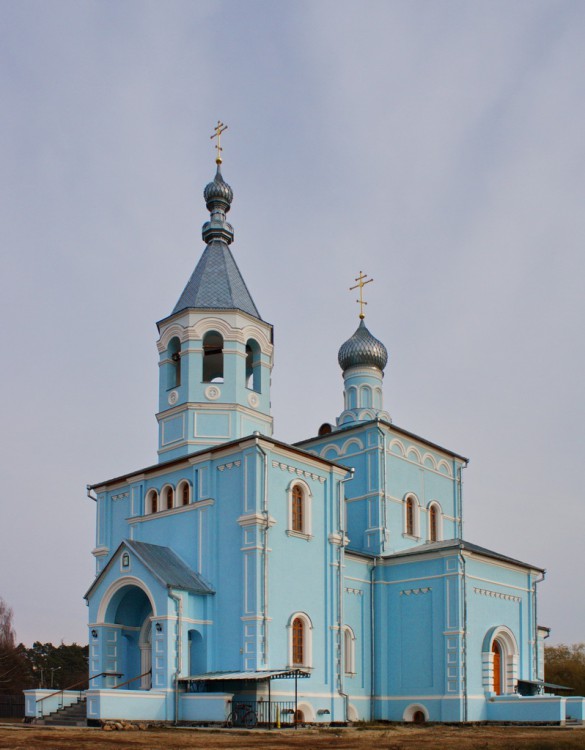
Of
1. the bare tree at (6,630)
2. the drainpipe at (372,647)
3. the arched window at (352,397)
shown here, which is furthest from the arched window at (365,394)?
the bare tree at (6,630)

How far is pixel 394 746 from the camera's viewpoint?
40.7 feet

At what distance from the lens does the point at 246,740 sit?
1307cm

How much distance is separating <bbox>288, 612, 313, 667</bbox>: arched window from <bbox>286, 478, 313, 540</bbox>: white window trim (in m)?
1.75

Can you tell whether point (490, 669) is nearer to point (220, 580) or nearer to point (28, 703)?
point (220, 580)

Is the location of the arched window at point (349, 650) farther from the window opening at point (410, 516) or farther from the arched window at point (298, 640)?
the window opening at point (410, 516)

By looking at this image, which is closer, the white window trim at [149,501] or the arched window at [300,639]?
the arched window at [300,639]

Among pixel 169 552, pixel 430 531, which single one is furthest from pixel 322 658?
pixel 430 531

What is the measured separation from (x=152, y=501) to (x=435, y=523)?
30.1 feet

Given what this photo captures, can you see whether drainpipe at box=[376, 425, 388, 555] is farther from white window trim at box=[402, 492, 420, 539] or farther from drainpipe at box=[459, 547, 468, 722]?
drainpipe at box=[459, 547, 468, 722]

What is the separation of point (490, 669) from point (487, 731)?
3.52 metres

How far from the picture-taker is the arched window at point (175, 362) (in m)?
22.4

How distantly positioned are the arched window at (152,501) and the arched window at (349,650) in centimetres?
558

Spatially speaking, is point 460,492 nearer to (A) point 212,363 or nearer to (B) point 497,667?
(B) point 497,667

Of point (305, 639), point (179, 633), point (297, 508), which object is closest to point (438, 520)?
point (297, 508)
